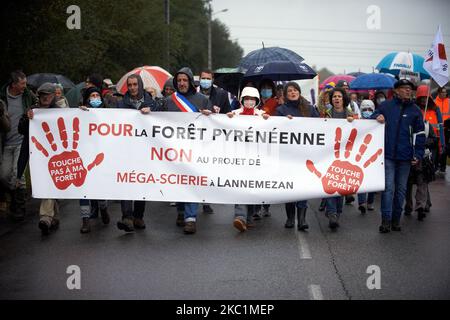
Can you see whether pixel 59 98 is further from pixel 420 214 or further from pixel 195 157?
pixel 420 214

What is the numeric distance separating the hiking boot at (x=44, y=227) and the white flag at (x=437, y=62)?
582 centimetres

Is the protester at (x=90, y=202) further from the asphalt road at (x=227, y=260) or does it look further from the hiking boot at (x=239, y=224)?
the hiking boot at (x=239, y=224)

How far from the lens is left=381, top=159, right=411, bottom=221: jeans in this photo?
33.0 feet

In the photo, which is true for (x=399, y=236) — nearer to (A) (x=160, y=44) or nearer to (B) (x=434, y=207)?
(B) (x=434, y=207)

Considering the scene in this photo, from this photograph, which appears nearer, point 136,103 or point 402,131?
point 402,131

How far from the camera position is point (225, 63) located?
8869cm

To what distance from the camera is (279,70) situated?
13117 mm

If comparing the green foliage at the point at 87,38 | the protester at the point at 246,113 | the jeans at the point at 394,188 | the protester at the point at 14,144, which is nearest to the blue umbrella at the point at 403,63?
the green foliage at the point at 87,38

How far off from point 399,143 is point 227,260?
312 centimetres

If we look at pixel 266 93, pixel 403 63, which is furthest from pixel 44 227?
pixel 403 63

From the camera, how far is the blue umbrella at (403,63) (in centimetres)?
2122

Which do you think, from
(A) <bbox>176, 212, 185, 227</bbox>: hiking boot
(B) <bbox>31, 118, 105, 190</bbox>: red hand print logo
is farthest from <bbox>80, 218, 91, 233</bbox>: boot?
(A) <bbox>176, 212, 185, 227</bbox>: hiking boot

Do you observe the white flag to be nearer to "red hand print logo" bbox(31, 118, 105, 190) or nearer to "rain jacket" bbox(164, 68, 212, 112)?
"rain jacket" bbox(164, 68, 212, 112)

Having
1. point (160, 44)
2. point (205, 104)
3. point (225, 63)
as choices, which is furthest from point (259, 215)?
point (225, 63)
